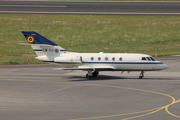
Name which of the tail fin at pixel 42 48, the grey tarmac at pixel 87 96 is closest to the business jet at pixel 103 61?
the tail fin at pixel 42 48

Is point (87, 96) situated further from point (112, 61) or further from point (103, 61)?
point (112, 61)

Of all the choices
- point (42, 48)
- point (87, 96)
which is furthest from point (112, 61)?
point (87, 96)

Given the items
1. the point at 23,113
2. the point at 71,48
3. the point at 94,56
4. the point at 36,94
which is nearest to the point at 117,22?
the point at 71,48

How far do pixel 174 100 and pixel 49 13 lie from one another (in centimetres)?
5190

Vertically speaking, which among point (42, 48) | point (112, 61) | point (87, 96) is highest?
point (42, 48)

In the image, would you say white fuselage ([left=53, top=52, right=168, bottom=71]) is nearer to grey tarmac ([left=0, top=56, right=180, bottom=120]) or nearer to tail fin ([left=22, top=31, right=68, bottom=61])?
tail fin ([left=22, top=31, right=68, bottom=61])

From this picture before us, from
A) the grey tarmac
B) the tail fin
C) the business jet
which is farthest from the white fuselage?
the grey tarmac

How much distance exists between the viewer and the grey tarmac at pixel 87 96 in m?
21.0

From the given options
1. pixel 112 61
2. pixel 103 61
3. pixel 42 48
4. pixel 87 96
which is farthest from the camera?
pixel 42 48

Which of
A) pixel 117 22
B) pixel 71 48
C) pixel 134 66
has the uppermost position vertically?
pixel 117 22

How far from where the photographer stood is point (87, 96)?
26.7 metres

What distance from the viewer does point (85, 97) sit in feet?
86.4

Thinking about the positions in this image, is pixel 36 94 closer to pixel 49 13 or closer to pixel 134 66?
pixel 134 66

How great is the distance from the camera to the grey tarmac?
68.7 feet
